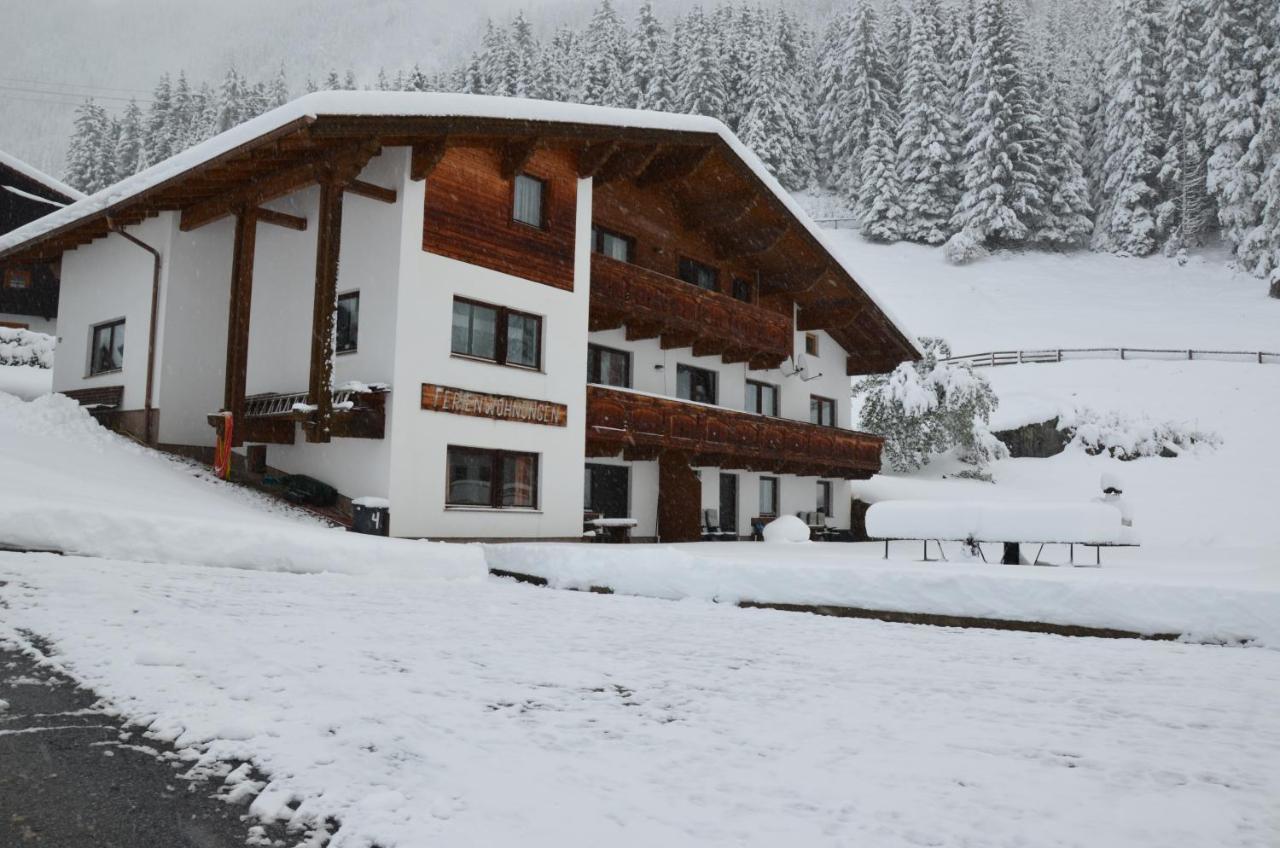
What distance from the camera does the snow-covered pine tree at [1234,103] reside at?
5181cm

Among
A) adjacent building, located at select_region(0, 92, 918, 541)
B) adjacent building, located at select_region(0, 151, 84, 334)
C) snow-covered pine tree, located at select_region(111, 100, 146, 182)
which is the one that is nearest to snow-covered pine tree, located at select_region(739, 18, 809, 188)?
adjacent building, located at select_region(0, 92, 918, 541)

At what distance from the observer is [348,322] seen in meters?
17.2

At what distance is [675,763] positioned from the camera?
13.3 feet

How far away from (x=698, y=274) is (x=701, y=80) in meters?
46.6

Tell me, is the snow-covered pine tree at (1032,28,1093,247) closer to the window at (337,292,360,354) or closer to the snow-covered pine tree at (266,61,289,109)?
the window at (337,292,360,354)

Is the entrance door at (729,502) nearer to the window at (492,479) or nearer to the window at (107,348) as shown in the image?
the window at (492,479)

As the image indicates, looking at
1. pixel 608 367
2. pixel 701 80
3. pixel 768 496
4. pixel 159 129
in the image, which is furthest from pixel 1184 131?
pixel 159 129

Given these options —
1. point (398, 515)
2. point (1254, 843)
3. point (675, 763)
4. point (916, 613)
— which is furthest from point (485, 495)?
point (1254, 843)

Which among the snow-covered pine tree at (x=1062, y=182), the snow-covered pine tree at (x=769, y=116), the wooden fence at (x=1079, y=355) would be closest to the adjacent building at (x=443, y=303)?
the wooden fence at (x=1079, y=355)

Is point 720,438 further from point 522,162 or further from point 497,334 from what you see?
point 522,162

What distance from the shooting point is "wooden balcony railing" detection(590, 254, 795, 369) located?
67.3 feet

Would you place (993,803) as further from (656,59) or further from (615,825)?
(656,59)

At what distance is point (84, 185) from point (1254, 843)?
7608 cm

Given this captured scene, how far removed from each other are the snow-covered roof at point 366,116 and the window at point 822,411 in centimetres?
1045
